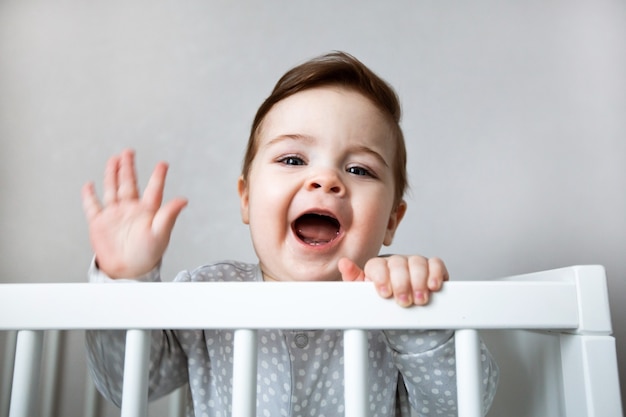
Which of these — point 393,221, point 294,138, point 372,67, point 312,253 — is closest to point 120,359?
point 312,253

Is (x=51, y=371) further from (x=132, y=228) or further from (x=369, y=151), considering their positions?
(x=369, y=151)

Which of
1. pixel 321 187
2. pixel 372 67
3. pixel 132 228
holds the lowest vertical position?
pixel 132 228

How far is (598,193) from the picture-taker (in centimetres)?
107

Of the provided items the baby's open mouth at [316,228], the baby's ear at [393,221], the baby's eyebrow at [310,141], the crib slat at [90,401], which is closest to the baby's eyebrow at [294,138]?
the baby's eyebrow at [310,141]

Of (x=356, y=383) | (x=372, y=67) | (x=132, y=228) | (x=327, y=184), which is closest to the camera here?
(x=356, y=383)

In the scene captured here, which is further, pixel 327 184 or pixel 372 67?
pixel 372 67

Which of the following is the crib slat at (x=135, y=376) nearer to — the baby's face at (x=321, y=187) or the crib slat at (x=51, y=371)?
the baby's face at (x=321, y=187)

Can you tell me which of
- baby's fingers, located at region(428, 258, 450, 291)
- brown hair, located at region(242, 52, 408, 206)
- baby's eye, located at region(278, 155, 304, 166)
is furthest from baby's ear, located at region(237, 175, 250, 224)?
baby's fingers, located at region(428, 258, 450, 291)

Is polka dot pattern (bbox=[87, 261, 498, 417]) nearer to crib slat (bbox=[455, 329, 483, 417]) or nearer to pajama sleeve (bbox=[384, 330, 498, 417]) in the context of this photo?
pajama sleeve (bbox=[384, 330, 498, 417])

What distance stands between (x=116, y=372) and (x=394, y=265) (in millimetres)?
331

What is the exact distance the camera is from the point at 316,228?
2.43ft

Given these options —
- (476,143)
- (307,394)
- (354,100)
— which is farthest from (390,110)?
(307,394)

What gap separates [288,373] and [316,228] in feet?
0.64

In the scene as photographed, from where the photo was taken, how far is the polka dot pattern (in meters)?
0.62
